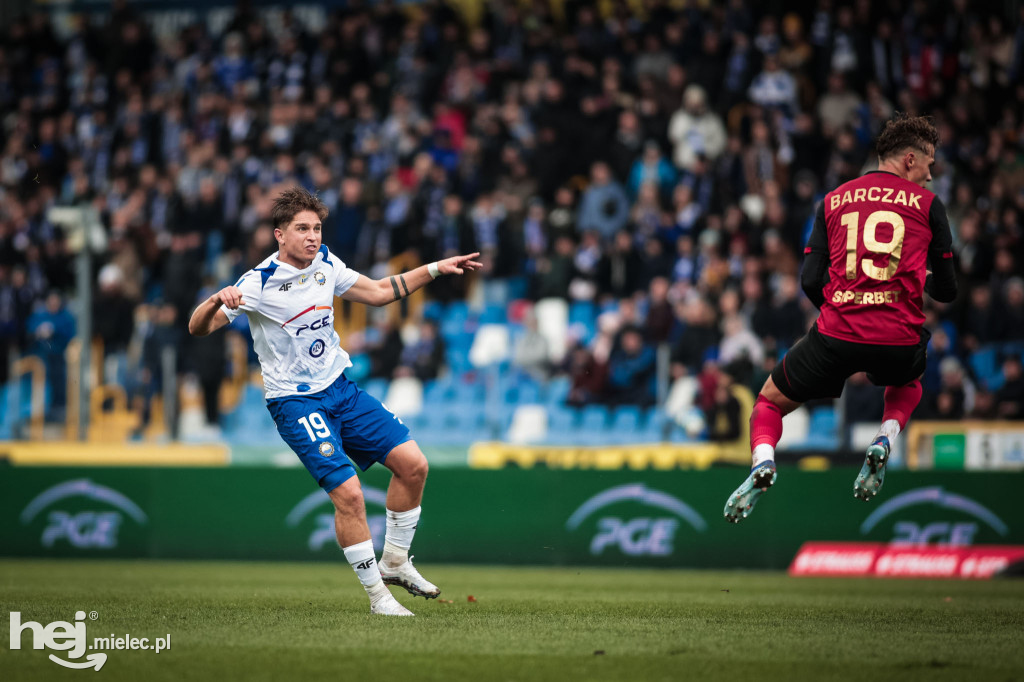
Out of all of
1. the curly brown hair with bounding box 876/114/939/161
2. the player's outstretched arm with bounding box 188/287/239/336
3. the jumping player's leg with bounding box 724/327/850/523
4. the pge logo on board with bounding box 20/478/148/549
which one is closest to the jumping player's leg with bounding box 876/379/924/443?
the jumping player's leg with bounding box 724/327/850/523

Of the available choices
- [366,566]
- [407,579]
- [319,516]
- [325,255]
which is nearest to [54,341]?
[319,516]

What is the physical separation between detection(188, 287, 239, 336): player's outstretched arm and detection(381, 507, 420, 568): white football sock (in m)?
1.81

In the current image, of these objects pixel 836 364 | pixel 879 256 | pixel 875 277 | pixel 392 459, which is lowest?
pixel 392 459

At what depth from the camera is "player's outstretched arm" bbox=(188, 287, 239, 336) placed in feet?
24.7

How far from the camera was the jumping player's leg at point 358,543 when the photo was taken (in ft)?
26.2

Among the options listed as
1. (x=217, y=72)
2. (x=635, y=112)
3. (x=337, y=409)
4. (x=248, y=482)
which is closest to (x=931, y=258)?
(x=337, y=409)

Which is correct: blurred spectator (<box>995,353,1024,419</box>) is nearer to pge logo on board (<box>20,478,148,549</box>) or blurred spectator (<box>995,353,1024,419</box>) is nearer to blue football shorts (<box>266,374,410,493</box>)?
blue football shorts (<box>266,374,410,493</box>)

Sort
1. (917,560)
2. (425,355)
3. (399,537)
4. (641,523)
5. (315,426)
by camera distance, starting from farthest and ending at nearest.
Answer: (425,355), (641,523), (917,560), (399,537), (315,426)

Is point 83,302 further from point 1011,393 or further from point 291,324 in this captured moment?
point 1011,393

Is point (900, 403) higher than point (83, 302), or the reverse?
point (83, 302)

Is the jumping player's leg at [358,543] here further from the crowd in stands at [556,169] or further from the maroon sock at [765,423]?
the crowd in stands at [556,169]

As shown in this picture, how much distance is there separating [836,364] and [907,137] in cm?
144

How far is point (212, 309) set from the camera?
7.61m

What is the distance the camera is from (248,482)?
15.1m
